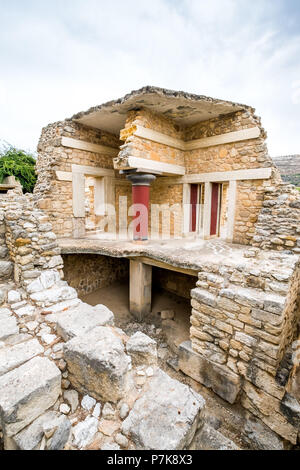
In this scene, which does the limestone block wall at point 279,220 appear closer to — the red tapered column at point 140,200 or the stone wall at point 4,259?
the red tapered column at point 140,200

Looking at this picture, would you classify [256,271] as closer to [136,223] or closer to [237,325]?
[237,325]

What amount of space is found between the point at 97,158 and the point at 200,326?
20.5ft

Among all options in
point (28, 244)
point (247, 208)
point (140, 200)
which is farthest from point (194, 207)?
point (28, 244)

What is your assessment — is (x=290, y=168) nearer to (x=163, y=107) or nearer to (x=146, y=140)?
(x=163, y=107)

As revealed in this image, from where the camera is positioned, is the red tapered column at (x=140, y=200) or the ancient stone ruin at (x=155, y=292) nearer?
the ancient stone ruin at (x=155, y=292)

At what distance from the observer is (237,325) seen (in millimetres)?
3314

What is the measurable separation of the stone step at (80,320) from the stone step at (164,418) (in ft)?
2.72

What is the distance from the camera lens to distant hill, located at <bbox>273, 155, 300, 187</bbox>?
11.5 m

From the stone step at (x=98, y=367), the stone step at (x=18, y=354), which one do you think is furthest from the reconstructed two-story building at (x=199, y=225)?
the stone step at (x=18, y=354)

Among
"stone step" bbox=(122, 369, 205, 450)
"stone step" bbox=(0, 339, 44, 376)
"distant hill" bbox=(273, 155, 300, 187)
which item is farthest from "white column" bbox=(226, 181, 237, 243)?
"distant hill" bbox=(273, 155, 300, 187)

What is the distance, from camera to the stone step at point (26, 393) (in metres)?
1.37

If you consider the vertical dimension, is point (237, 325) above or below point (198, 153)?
below
